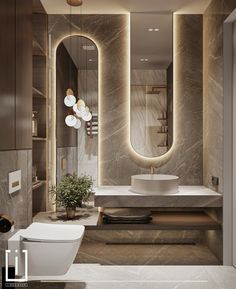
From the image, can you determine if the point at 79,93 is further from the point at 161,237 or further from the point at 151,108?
the point at 161,237

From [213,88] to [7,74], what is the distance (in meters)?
2.07

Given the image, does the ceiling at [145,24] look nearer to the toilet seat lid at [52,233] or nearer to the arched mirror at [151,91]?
the arched mirror at [151,91]

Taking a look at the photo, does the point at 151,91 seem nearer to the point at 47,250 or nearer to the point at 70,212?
the point at 70,212

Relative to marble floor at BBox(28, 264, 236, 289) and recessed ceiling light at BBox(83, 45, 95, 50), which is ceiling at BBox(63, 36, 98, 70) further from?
marble floor at BBox(28, 264, 236, 289)

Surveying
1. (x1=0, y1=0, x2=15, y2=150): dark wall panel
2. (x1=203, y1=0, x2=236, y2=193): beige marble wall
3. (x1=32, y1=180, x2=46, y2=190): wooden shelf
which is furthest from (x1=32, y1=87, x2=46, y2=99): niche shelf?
(x1=203, y1=0, x2=236, y2=193): beige marble wall

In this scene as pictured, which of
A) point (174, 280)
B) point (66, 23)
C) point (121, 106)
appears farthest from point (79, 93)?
point (174, 280)

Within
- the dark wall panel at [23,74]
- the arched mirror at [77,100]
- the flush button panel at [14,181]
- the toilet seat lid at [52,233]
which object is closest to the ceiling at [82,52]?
the arched mirror at [77,100]

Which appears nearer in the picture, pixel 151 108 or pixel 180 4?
pixel 180 4

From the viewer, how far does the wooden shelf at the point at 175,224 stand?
3.60 metres

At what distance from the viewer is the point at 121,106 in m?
4.21

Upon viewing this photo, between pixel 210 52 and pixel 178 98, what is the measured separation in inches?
23.3

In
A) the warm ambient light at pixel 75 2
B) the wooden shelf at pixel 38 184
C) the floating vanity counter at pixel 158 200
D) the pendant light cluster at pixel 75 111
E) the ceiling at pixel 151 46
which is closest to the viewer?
the pendant light cluster at pixel 75 111

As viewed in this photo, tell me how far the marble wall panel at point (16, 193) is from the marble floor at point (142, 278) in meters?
0.49

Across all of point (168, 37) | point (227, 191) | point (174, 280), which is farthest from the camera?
point (168, 37)
